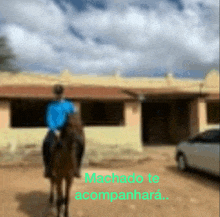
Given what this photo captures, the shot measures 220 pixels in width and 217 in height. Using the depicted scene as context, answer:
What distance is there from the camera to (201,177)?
306 inches

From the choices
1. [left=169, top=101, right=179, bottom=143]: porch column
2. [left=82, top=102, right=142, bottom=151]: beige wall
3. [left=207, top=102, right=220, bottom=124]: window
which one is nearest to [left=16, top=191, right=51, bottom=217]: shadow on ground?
[left=82, top=102, right=142, bottom=151]: beige wall

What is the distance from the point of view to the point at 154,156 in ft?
37.9

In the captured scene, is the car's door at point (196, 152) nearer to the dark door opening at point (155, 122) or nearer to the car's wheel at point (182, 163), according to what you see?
the car's wheel at point (182, 163)

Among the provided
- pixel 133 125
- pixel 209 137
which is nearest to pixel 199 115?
pixel 133 125

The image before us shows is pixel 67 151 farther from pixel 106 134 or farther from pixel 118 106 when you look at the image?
pixel 118 106

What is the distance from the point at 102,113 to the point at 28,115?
195 inches

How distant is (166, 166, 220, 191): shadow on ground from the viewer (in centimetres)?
696

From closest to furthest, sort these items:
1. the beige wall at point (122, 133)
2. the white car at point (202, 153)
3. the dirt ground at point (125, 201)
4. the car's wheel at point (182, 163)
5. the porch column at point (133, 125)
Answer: the dirt ground at point (125, 201), the white car at point (202, 153), the car's wheel at point (182, 163), the beige wall at point (122, 133), the porch column at point (133, 125)

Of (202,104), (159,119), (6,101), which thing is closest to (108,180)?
(6,101)

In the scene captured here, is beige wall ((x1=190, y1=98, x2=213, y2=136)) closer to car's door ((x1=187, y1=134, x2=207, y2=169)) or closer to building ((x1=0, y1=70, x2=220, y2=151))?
building ((x1=0, y1=70, x2=220, y2=151))

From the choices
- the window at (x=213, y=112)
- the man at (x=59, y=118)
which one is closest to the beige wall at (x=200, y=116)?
the window at (x=213, y=112)

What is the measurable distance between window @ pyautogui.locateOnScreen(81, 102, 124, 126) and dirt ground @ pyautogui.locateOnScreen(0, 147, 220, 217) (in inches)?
292

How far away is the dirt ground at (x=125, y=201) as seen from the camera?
4598 mm

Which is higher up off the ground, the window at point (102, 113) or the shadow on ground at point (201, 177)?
the window at point (102, 113)
